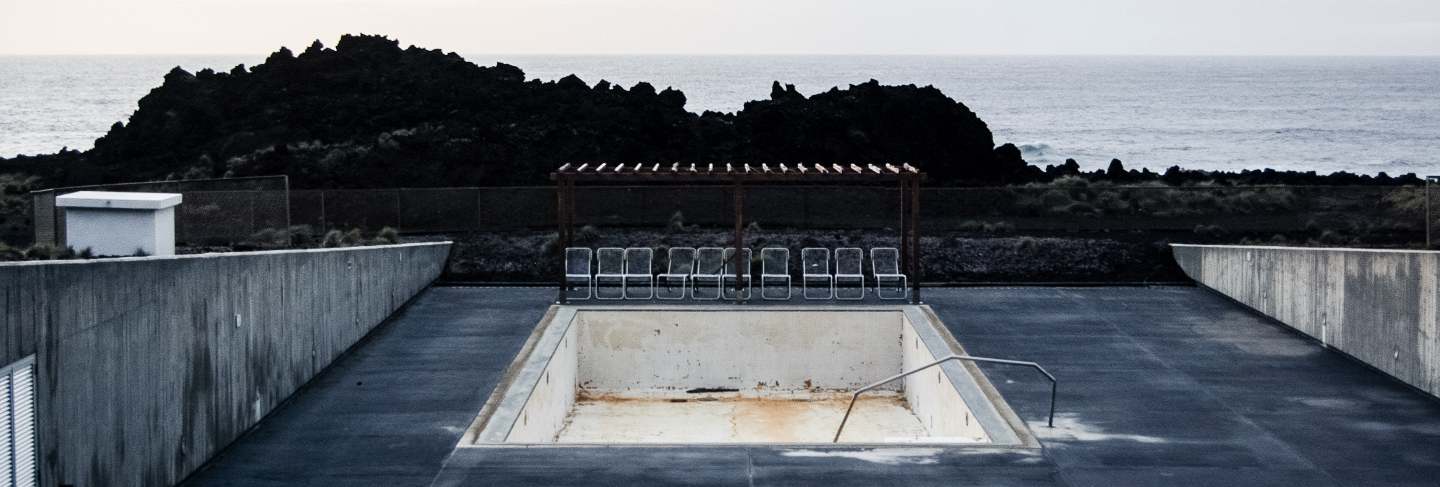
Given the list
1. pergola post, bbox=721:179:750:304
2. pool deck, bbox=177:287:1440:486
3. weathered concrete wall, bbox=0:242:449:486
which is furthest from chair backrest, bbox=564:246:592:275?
weathered concrete wall, bbox=0:242:449:486

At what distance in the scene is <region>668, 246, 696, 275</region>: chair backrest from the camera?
1948 centimetres

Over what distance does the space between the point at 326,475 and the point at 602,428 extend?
522 centimetres

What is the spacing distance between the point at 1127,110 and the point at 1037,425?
118012 mm

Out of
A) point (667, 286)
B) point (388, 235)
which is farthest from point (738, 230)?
point (388, 235)

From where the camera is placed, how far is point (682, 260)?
64.8 feet

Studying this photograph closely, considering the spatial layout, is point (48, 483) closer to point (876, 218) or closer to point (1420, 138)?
point (876, 218)


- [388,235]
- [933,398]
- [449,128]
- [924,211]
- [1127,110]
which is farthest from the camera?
[1127,110]

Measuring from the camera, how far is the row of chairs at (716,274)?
757 inches

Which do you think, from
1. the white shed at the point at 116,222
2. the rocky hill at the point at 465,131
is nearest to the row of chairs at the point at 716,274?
the white shed at the point at 116,222

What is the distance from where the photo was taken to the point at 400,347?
16406 millimetres

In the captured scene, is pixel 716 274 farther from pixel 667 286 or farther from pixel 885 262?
pixel 885 262

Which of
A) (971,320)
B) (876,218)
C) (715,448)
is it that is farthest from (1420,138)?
(715,448)

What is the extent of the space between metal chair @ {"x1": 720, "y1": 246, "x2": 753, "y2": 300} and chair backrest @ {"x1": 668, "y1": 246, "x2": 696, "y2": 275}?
0.45 meters

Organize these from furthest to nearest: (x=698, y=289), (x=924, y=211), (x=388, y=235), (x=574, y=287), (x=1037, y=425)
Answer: (x=924, y=211) → (x=388, y=235) → (x=574, y=287) → (x=698, y=289) → (x=1037, y=425)
